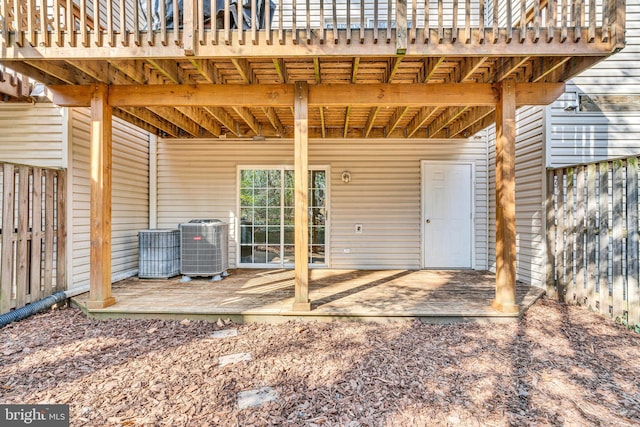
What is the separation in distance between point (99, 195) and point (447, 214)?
209 inches

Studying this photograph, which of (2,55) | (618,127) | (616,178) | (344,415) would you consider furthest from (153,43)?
(618,127)

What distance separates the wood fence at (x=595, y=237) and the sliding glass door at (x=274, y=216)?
11.5 feet

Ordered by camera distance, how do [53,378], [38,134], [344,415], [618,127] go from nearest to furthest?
[344,415], [53,378], [38,134], [618,127]

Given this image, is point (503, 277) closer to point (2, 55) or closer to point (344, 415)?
point (344, 415)

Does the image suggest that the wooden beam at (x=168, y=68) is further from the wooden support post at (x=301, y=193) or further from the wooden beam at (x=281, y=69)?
the wooden support post at (x=301, y=193)

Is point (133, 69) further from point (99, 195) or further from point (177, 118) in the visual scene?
point (177, 118)

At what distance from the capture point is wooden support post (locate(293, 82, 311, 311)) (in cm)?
345

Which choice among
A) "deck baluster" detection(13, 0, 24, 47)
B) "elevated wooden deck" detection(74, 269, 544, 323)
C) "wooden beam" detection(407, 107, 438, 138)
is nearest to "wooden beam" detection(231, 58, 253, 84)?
"deck baluster" detection(13, 0, 24, 47)

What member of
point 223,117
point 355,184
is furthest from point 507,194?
point 223,117

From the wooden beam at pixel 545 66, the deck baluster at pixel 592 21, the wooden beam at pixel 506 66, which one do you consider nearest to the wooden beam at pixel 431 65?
the wooden beam at pixel 506 66

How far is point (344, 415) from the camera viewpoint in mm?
1984

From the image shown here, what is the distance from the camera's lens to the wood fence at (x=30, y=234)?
3.37 m

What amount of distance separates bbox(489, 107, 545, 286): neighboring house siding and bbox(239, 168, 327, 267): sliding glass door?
3159mm

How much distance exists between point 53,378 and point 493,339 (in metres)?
3.64
